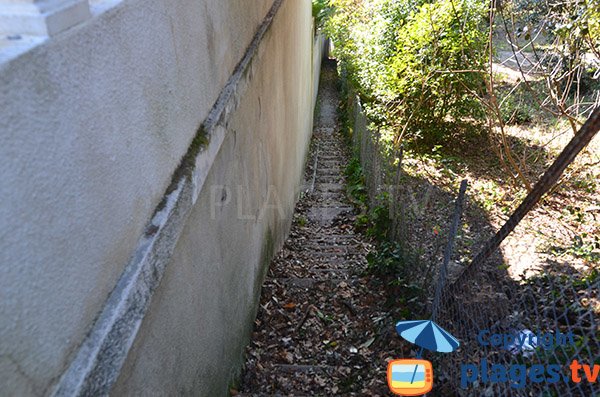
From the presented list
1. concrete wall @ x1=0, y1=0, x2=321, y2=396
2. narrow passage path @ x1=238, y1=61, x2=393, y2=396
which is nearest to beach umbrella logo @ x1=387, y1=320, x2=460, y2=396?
narrow passage path @ x1=238, y1=61, x2=393, y2=396

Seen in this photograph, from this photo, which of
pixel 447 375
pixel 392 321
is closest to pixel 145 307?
pixel 447 375

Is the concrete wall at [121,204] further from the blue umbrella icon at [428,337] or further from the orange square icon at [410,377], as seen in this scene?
the blue umbrella icon at [428,337]

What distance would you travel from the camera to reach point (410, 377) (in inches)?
102

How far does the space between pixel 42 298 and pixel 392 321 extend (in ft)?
11.5

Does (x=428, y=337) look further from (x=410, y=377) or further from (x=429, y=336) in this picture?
(x=410, y=377)

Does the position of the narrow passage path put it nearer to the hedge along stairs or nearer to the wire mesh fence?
the hedge along stairs

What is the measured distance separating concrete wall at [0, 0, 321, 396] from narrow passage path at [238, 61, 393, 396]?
82 centimetres

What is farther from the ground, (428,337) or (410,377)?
(428,337)

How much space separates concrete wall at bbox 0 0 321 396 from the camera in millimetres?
1030

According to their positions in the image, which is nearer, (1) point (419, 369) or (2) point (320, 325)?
(1) point (419, 369)

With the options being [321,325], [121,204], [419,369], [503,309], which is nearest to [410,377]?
[419,369]

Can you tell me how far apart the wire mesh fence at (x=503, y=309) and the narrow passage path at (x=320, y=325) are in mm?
586

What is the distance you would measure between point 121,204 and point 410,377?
81.5 inches

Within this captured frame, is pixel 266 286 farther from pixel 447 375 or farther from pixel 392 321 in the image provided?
pixel 447 375
